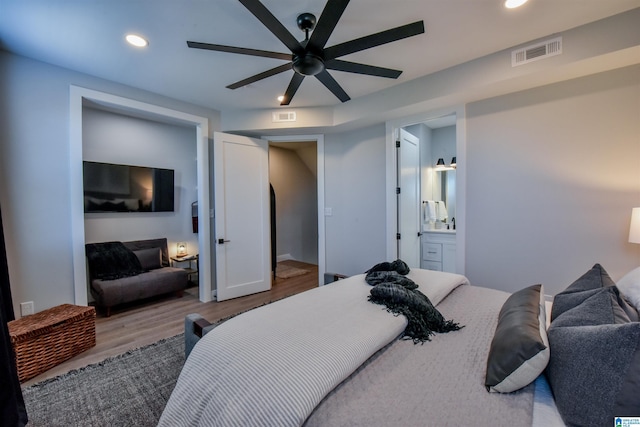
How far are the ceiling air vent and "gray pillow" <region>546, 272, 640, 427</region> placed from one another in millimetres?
2028

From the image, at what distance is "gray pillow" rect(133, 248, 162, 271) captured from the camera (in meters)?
3.67

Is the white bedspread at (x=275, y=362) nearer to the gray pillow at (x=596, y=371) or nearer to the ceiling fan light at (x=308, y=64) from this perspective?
the gray pillow at (x=596, y=371)

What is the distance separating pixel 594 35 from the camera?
74.1 inches

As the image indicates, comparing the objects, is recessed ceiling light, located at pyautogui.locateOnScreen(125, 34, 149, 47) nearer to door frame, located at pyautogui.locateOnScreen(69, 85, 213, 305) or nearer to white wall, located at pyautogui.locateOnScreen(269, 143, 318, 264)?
door frame, located at pyautogui.locateOnScreen(69, 85, 213, 305)

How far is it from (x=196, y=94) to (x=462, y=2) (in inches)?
108

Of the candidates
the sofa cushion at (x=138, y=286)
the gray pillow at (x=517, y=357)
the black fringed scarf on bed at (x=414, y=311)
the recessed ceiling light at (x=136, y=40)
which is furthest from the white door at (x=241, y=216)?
the gray pillow at (x=517, y=357)

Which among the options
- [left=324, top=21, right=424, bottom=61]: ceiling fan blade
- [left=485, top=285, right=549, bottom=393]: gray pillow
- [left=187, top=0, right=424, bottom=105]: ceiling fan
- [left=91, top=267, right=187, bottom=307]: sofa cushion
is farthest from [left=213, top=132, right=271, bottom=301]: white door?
Answer: [left=485, top=285, right=549, bottom=393]: gray pillow

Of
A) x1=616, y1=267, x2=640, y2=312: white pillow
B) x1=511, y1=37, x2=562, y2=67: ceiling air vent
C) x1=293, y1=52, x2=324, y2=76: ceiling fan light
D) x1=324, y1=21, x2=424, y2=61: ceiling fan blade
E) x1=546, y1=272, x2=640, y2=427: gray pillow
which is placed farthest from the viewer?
x1=511, y1=37, x2=562, y2=67: ceiling air vent

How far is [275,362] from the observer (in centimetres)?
96

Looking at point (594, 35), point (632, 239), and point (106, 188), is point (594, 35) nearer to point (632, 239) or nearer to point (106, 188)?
point (632, 239)

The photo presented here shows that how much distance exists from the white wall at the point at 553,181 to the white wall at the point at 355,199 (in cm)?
106

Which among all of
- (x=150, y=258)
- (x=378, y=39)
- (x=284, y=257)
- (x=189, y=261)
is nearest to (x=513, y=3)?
(x=378, y=39)

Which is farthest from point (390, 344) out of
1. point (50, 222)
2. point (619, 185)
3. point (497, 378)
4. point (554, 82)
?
point (50, 222)

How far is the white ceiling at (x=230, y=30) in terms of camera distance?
1728 millimetres
